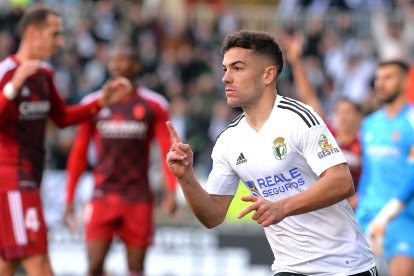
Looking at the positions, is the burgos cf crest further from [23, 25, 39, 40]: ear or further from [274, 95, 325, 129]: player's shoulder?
[23, 25, 39, 40]: ear

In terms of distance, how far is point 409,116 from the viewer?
1020 centimetres

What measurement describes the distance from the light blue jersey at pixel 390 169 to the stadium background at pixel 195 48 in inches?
208

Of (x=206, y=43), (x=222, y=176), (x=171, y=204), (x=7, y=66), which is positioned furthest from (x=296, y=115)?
(x=206, y=43)

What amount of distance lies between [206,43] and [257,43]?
13.9m

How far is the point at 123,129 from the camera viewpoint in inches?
428

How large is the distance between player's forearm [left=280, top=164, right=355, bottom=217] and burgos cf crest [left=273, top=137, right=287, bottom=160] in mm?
363

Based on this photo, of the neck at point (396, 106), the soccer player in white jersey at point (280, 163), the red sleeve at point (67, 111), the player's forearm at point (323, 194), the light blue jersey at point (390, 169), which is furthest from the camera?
the neck at point (396, 106)

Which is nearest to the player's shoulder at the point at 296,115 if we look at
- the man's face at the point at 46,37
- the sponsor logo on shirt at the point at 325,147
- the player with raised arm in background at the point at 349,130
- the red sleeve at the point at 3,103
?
the sponsor logo on shirt at the point at 325,147

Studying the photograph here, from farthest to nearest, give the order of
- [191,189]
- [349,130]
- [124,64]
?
[349,130]
[124,64]
[191,189]

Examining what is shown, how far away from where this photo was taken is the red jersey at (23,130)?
8.77 meters

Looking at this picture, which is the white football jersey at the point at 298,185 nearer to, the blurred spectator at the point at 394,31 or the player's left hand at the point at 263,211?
the player's left hand at the point at 263,211

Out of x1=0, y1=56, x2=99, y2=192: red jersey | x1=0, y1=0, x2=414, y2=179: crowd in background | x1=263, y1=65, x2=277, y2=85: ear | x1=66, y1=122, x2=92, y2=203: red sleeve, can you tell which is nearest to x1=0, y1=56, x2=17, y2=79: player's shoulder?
x1=0, y1=56, x2=99, y2=192: red jersey

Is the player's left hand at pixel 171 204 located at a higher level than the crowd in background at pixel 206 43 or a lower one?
lower

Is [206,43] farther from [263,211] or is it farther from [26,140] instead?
[263,211]
